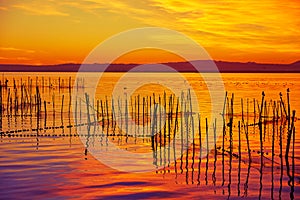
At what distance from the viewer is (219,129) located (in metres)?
27.3

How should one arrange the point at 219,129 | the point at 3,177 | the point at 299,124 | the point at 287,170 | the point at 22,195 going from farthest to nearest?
the point at 299,124
the point at 219,129
the point at 287,170
the point at 3,177
the point at 22,195

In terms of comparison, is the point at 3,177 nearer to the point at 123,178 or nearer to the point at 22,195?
the point at 22,195

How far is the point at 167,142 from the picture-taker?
21.1 meters

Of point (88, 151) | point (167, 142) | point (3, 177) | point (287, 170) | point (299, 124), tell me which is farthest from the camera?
point (299, 124)

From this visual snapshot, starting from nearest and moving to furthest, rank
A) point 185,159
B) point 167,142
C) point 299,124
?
point 185,159 → point 167,142 → point 299,124

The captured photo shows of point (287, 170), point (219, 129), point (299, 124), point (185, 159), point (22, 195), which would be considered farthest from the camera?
point (299, 124)

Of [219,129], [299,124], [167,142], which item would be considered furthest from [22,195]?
[299,124]

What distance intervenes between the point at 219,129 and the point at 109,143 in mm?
7846

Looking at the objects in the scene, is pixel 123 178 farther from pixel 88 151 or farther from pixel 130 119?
pixel 130 119

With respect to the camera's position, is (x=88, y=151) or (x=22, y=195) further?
(x=88, y=151)

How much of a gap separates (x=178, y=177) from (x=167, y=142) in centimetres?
616

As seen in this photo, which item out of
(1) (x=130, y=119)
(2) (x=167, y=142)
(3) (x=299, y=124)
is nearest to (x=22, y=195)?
(2) (x=167, y=142)

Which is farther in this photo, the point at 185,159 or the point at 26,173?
the point at 185,159

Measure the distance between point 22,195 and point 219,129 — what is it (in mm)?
16372
